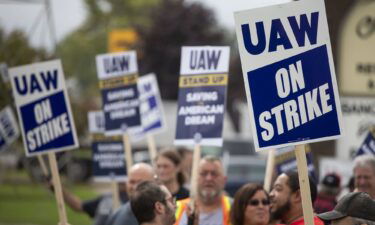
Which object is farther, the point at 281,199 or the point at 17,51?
the point at 17,51

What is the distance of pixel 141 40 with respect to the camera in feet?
149

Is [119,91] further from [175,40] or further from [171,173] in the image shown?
[175,40]

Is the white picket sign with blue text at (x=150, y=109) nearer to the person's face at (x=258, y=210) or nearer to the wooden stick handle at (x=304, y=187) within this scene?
the person's face at (x=258, y=210)

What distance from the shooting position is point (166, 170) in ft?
29.5

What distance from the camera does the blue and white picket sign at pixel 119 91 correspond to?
10680 mm

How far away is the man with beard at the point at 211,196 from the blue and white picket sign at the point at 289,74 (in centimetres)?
240

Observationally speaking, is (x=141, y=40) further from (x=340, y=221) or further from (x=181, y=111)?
(x=340, y=221)

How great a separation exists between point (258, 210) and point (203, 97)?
196 cm

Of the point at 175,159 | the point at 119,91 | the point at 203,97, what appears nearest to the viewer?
the point at 203,97

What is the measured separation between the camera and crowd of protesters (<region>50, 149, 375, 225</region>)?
591 centimetres

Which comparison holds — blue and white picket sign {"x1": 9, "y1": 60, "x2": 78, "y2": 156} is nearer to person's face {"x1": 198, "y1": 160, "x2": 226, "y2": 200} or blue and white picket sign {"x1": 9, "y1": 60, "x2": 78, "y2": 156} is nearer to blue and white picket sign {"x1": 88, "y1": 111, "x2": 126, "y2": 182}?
person's face {"x1": 198, "y1": 160, "x2": 226, "y2": 200}

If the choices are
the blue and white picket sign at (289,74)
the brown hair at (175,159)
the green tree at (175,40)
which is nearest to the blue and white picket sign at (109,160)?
the brown hair at (175,159)

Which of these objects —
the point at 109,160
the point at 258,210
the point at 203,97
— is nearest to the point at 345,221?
the point at 258,210

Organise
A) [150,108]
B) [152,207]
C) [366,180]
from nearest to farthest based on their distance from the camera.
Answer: [152,207]
[366,180]
[150,108]
